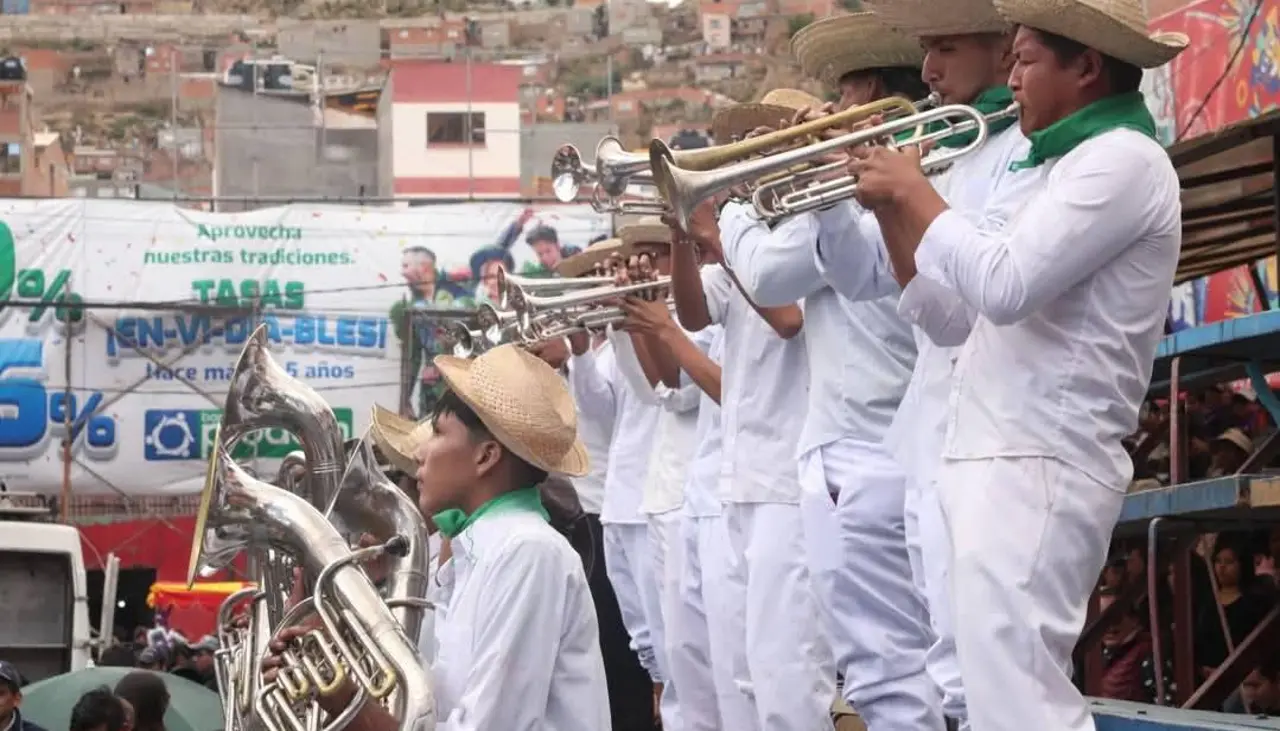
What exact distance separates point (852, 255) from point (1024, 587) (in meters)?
1.39

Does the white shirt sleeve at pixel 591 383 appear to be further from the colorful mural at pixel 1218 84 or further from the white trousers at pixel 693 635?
the colorful mural at pixel 1218 84

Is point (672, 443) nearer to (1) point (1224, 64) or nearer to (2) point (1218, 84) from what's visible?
(2) point (1218, 84)

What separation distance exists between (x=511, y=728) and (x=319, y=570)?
70 centimetres

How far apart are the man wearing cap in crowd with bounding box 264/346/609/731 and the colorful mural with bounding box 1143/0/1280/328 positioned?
23.6 feet

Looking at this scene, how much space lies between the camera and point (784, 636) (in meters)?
6.28

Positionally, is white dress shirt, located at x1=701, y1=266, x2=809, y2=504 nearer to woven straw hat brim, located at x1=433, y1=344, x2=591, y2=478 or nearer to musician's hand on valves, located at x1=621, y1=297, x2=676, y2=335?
musician's hand on valves, located at x1=621, y1=297, x2=676, y2=335

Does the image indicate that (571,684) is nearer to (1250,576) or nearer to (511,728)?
(511,728)

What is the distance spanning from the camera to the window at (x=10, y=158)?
50000mm

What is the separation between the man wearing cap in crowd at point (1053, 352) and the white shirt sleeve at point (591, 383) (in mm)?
5140

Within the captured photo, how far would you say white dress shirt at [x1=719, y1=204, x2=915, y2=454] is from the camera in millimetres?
5902

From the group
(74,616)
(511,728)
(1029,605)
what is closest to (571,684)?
(511,728)

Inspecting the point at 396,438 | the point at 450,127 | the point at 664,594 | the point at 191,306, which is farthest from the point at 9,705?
the point at 450,127

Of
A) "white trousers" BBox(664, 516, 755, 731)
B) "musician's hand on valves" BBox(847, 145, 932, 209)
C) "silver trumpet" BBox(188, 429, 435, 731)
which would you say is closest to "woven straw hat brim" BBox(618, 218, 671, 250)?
"white trousers" BBox(664, 516, 755, 731)

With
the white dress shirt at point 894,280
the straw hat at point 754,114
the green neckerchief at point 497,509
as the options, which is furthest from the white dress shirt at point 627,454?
the green neckerchief at point 497,509
